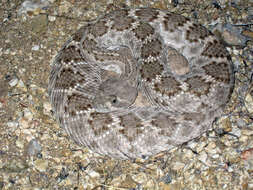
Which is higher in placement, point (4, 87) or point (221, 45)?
point (221, 45)

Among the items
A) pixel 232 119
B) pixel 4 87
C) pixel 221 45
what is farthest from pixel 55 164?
pixel 221 45

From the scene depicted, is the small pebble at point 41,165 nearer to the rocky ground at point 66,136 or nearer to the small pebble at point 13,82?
the rocky ground at point 66,136

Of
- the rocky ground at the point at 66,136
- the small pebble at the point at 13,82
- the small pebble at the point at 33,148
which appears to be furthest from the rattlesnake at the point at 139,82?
the small pebble at the point at 13,82

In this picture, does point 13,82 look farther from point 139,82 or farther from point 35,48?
point 139,82

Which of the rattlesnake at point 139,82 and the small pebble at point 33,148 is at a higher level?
the rattlesnake at point 139,82

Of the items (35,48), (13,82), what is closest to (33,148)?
(13,82)

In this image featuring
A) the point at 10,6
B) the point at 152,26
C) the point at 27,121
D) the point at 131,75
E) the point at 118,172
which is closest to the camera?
the point at 118,172

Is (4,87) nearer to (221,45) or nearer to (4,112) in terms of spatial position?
(4,112)
